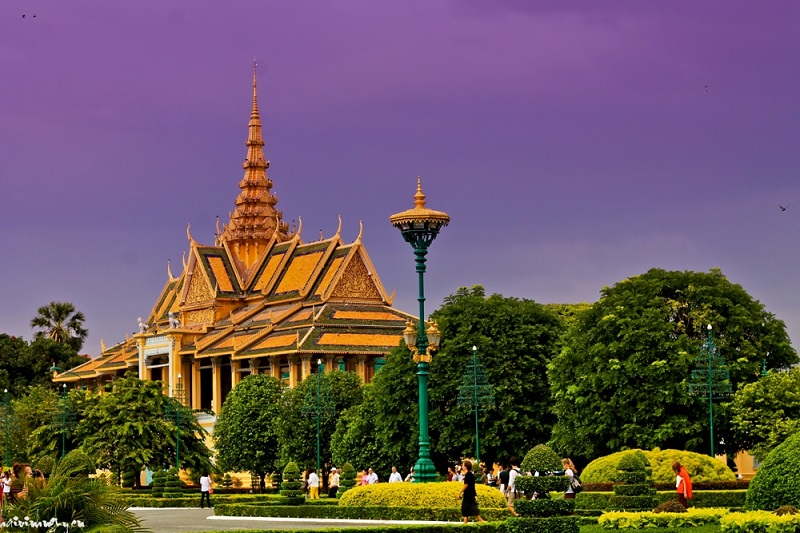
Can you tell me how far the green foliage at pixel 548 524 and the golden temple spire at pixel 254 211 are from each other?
3146 inches

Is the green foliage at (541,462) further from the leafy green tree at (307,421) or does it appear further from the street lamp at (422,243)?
the leafy green tree at (307,421)

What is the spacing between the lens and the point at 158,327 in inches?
4200

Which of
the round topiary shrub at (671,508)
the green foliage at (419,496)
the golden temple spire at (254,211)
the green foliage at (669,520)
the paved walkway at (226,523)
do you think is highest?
the golden temple spire at (254,211)

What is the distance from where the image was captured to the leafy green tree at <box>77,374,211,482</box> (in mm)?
68312

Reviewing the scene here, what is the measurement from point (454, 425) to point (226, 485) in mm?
17392

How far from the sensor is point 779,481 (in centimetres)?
2294

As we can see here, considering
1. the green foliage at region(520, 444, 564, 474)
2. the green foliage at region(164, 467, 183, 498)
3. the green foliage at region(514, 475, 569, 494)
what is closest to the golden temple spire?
the green foliage at region(164, 467, 183, 498)

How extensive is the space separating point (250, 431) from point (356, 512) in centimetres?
3834

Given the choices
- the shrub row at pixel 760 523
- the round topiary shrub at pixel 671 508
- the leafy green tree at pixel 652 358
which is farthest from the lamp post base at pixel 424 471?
the shrub row at pixel 760 523

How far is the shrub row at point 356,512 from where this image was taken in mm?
33750

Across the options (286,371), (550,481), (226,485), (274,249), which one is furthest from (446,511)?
(274,249)

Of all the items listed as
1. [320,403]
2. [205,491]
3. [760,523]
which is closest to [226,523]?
[205,491]

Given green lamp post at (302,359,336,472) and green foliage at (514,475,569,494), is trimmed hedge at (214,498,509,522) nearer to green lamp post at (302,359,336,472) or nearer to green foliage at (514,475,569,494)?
green foliage at (514,475,569,494)

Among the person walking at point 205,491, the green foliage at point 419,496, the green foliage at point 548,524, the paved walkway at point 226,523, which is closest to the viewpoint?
the green foliage at point 548,524
